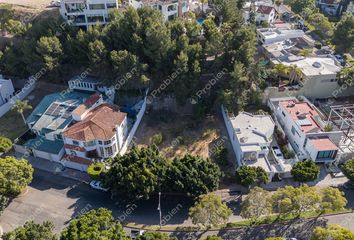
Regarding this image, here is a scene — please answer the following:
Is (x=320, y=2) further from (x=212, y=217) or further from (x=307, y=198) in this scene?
(x=212, y=217)

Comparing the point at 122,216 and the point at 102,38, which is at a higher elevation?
the point at 102,38

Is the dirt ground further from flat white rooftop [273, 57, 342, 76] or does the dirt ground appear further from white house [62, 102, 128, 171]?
flat white rooftop [273, 57, 342, 76]

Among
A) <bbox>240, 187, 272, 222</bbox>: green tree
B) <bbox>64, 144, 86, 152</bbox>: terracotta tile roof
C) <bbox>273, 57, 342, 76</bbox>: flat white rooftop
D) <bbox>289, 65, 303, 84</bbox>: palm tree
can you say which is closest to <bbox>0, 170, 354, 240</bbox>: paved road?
<bbox>240, 187, 272, 222</bbox>: green tree

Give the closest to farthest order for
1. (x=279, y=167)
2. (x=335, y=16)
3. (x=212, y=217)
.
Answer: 1. (x=212, y=217)
2. (x=279, y=167)
3. (x=335, y=16)

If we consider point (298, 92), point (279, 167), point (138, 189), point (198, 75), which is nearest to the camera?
point (138, 189)

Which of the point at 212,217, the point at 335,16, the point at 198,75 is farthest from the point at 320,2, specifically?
the point at 212,217

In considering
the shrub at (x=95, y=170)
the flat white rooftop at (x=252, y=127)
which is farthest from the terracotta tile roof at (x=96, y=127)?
the flat white rooftop at (x=252, y=127)

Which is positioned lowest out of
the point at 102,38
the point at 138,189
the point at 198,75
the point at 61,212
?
the point at 61,212

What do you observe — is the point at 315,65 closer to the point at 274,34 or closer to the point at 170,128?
the point at 274,34
